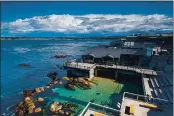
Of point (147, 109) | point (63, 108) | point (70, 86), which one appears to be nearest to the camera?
point (147, 109)

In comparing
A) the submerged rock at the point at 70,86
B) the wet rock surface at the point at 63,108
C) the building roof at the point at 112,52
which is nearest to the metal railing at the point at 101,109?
the wet rock surface at the point at 63,108

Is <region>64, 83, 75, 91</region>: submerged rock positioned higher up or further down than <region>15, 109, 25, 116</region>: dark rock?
higher up

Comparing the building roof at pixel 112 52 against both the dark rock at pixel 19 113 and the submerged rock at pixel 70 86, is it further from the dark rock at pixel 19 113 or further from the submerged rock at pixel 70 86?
the dark rock at pixel 19 113

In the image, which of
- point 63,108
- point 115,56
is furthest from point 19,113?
point 115,56

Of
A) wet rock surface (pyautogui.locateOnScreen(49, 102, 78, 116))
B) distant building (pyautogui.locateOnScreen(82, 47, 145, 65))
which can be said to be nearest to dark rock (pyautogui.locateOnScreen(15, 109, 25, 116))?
wet rock surface (pyautogui.locateOnScreen(49, 102, 78, 116))

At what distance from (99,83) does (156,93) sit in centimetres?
1161

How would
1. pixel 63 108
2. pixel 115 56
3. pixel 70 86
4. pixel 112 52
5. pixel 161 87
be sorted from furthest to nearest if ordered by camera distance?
pixel 112 52 → pixel 115 56 → pixel 70 86 → pixel 161 87 → pixel 63 108

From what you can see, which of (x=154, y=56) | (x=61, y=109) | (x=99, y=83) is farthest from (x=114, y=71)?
(x=61, y=109)

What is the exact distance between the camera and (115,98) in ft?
85.5

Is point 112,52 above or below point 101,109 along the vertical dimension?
above

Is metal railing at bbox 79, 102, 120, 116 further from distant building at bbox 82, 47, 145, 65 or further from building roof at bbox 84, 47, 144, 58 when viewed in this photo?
building roof at bbox 84, 47, 144, 58

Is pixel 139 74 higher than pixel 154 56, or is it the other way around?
pixel 154 56

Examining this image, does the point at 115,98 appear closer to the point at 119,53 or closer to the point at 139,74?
the point at 139,74

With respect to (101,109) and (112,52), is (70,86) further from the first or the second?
(101,109)
